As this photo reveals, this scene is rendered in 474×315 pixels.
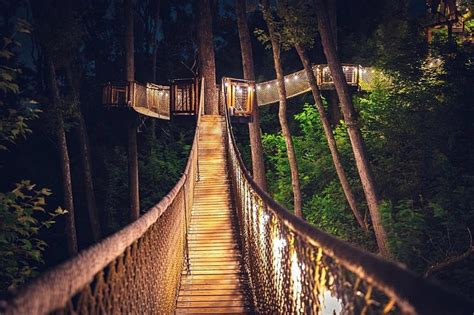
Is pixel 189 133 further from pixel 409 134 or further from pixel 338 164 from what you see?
pixel 409 134

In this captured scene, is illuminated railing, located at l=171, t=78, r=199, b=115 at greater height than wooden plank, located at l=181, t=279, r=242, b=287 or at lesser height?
greater

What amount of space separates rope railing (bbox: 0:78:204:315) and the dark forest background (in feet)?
5.57

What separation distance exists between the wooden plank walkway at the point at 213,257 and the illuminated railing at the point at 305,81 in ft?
25.3

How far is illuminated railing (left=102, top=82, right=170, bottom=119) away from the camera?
44.7 feet

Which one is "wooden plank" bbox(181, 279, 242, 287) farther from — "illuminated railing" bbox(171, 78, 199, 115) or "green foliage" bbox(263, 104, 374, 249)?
→ "illuminated railing" bbox(171, 78, 199, 115)

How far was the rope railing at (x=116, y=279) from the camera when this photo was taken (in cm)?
104

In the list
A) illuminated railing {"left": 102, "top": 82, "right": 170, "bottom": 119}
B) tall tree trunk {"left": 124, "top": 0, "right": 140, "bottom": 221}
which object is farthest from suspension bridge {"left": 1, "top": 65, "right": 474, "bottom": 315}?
illuminated railing {"left": 102, "top": 82, "right": 170, "bottom": 119}

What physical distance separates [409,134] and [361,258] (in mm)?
9398

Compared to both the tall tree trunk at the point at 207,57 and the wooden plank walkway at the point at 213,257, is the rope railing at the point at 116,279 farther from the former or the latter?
the tall tree trunk at the point at 207,57

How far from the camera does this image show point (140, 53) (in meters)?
21.0

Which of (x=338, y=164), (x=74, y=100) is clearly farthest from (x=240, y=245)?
(x=74, y=100)

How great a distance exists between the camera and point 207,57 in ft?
48.1

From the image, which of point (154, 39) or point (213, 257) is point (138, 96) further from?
point (213, 257)

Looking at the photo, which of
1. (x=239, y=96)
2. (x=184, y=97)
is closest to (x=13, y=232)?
(x=239, y=96)
